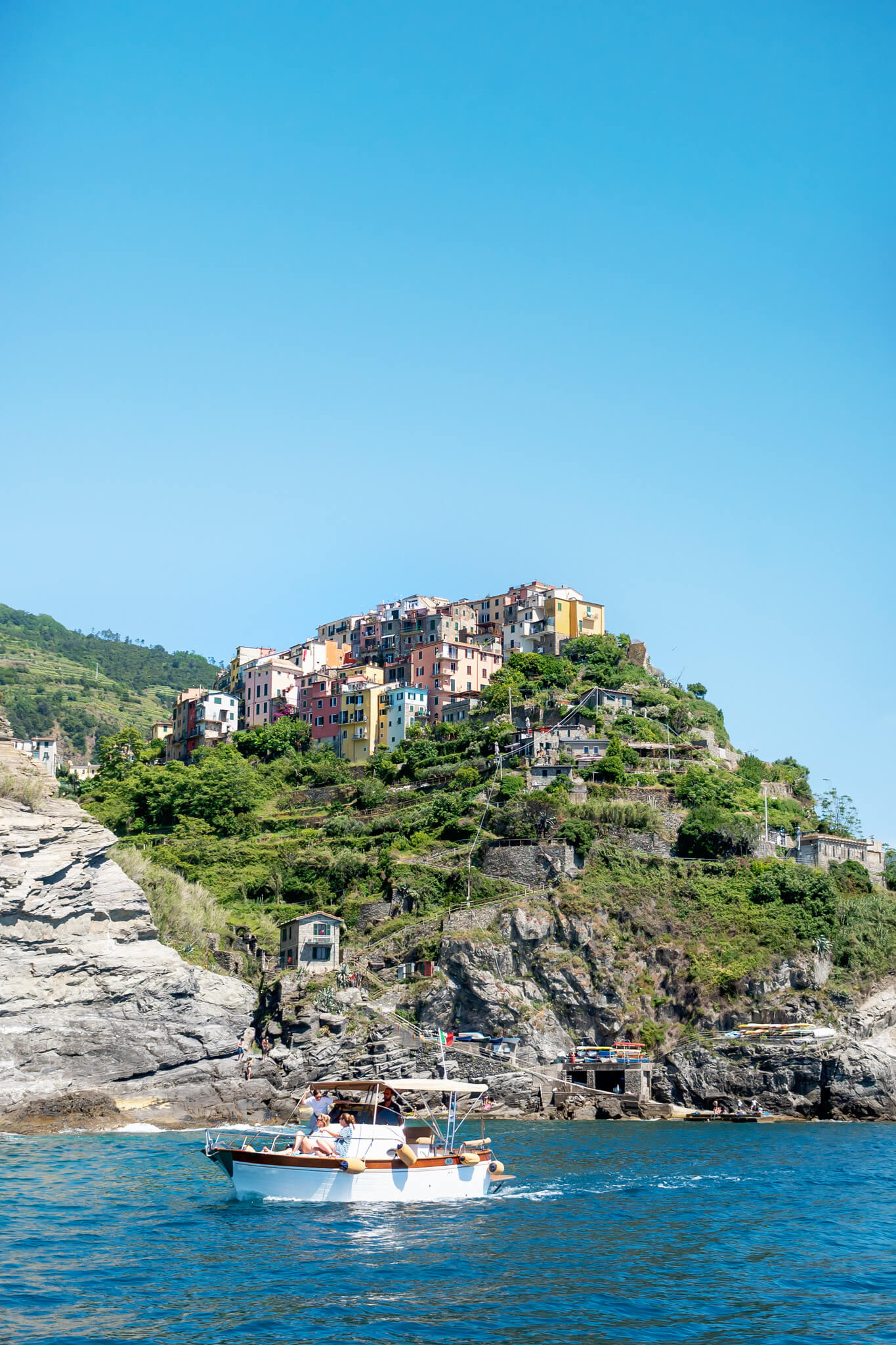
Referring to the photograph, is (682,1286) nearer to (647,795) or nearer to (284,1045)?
(284,1045)

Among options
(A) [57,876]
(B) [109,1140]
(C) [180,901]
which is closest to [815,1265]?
(B) [109,1140]

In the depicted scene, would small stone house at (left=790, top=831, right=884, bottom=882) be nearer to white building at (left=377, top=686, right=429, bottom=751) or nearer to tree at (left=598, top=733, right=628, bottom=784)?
tree at (left=598, top=733, right=628, bottom=784)

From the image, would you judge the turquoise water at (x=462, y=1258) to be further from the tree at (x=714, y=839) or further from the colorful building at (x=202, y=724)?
the colorful building at (x=202, y=724)

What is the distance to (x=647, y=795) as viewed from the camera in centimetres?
8619

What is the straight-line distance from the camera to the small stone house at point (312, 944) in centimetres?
7525

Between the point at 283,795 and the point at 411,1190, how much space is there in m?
70.1

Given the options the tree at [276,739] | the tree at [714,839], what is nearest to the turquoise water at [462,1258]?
the tree at [714,839]

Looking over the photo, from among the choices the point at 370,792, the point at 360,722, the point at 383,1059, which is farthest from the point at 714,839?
the point at 360,722

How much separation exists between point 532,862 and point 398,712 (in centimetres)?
3291

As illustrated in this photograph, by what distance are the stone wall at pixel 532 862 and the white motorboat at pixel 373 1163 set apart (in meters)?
42.3

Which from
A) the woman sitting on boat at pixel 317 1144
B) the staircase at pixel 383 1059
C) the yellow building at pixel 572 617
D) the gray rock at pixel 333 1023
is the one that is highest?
the yellow building at pixel 572 617

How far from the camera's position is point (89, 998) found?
5475 cm

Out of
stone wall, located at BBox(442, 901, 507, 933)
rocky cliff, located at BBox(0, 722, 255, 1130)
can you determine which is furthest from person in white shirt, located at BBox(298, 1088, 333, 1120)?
stone wall, located at BBox(442, 901, 507, 933)

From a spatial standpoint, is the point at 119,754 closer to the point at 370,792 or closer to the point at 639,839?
the point at 370,792
